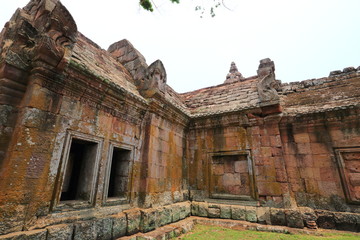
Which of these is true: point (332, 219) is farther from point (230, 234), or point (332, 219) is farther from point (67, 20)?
point (67, 20)

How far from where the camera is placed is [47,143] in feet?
11.1

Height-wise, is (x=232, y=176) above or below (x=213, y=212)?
above

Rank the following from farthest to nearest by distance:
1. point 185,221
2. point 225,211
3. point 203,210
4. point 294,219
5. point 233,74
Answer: point 233,74
point 203,210
point 225,211
point 185,221
point 294,219

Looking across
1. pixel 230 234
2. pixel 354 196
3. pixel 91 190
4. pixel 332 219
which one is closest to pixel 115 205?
pixel 91 190

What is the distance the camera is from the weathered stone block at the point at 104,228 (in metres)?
3.72

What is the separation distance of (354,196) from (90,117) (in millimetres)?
7065

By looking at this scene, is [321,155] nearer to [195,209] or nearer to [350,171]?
[350,171]

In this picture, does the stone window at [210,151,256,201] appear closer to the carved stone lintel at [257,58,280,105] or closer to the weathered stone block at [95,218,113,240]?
the carved stone lintel at [257,58,280,105]

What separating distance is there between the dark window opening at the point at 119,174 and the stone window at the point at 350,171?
5892 millimetres

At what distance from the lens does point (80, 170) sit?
4316mm

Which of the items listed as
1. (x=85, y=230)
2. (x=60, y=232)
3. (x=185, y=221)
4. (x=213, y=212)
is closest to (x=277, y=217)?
(x=213, y=212)

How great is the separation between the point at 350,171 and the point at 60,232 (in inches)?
279

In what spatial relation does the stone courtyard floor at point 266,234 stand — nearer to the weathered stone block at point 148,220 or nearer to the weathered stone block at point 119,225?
the weathered stone block at point 148,220

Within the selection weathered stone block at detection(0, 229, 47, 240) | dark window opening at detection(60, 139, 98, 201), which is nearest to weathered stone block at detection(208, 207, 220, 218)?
dark window opening at detection(60, 139, 98, 201)
